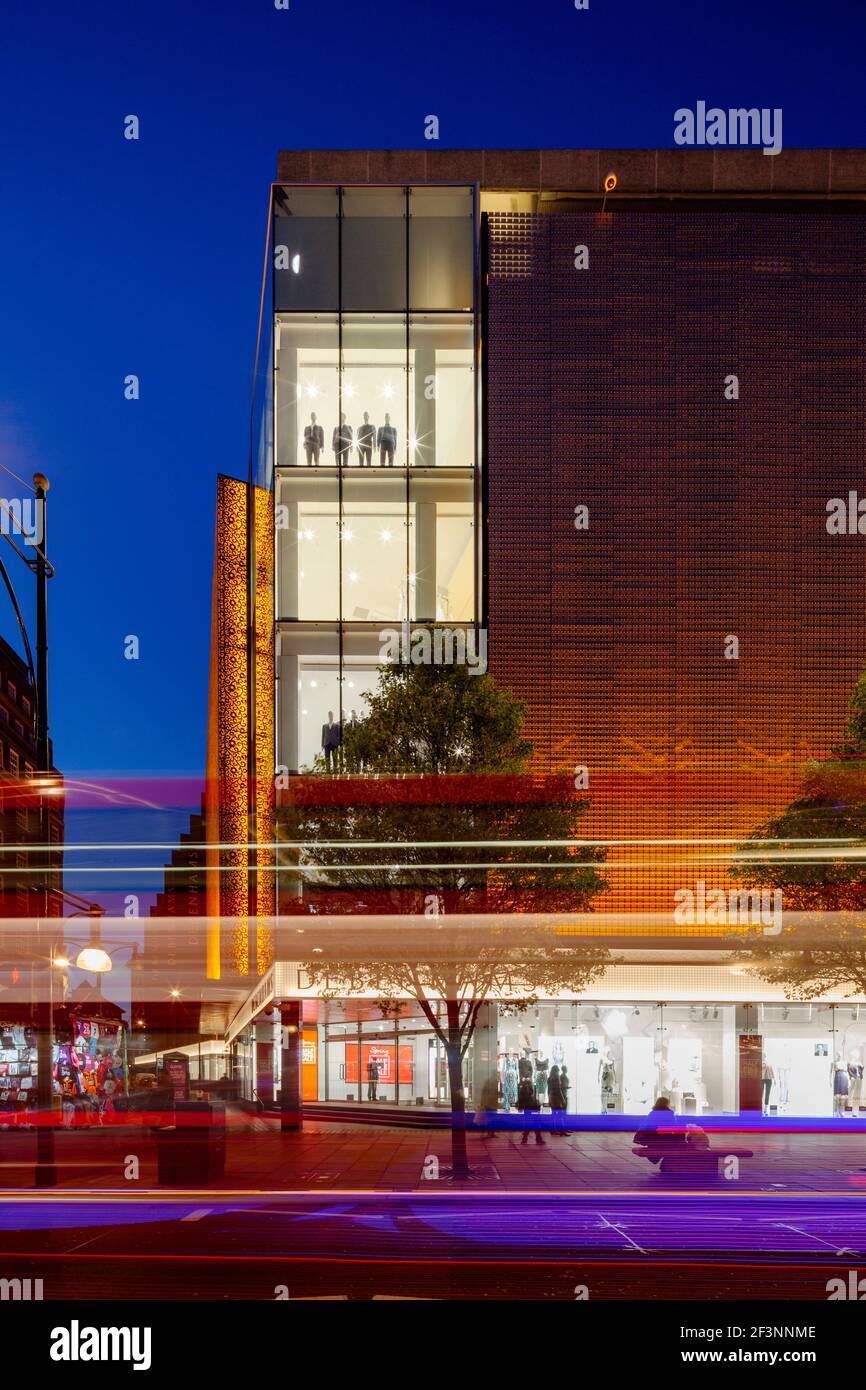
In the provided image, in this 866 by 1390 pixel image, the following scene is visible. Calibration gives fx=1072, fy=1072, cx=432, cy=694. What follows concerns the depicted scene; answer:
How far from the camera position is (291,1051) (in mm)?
28422

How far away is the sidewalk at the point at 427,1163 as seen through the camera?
1523 cm

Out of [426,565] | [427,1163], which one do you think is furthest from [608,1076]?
[426,565]

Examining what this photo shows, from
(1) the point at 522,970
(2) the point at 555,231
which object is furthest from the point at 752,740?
(2) the point at 555,231

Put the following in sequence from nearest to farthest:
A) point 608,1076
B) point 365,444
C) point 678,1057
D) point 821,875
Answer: point 821,875 → point 678,1057 → point 608,1076 → point 365,444

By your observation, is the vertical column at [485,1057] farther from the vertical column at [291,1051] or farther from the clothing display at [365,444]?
the clothing display at [365,444]

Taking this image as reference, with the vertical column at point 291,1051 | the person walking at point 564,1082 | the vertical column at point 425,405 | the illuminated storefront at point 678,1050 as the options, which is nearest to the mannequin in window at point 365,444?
the vertical column at point 425,405

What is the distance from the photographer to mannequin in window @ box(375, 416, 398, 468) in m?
26.9

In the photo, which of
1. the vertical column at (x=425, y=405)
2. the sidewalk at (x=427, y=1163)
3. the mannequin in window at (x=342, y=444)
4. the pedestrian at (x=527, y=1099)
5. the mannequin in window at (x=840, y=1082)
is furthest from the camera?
the vertical column at (x=425, y=405)

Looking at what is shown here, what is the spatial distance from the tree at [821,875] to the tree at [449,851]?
11.4 feet

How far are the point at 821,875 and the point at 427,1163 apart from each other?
353 inches

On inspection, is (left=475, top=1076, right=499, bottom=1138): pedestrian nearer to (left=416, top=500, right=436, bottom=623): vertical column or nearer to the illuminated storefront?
the illuminated storefront

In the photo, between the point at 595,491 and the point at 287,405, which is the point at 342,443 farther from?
the point at 595,491

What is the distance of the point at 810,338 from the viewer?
1064 inches

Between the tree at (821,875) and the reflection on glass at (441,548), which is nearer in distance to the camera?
the tree at (821,875)
